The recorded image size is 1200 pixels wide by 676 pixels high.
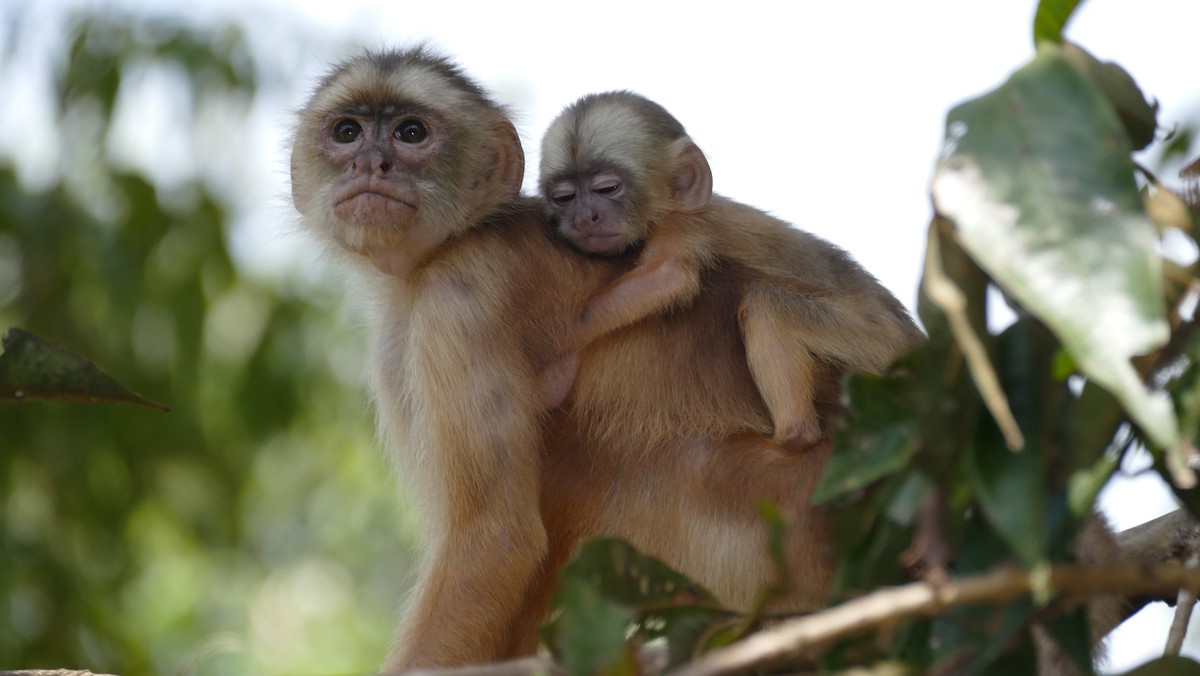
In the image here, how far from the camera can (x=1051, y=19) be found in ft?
10.9

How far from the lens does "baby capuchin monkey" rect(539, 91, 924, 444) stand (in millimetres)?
5824

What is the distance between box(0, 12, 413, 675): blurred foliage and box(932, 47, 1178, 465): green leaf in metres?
9.64

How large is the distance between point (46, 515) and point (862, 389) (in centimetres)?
1057

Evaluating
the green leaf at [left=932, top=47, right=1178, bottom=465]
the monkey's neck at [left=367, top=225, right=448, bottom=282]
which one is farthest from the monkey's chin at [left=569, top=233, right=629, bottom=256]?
the green leaf at [left=932, top=47, right=1178, bottom=465]

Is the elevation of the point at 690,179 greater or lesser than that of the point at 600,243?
greater

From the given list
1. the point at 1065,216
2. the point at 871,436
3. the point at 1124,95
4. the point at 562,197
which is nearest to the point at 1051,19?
the point at 1124,95

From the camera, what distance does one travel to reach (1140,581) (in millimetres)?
2605

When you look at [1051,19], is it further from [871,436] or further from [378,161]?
[378,161]

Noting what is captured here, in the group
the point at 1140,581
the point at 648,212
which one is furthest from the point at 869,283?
the point at 1140,581

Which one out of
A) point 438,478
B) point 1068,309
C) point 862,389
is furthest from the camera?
Result: point 438,478

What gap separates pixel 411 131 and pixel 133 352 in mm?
6052

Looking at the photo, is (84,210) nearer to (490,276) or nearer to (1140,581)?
Result: (490,276)

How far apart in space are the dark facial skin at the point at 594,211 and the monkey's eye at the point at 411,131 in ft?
2.60

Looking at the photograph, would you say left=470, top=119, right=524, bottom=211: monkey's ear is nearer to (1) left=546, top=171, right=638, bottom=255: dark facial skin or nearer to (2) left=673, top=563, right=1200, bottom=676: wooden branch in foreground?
(1) left=546, top=171, right=638, bottom=255: dark facial skin
